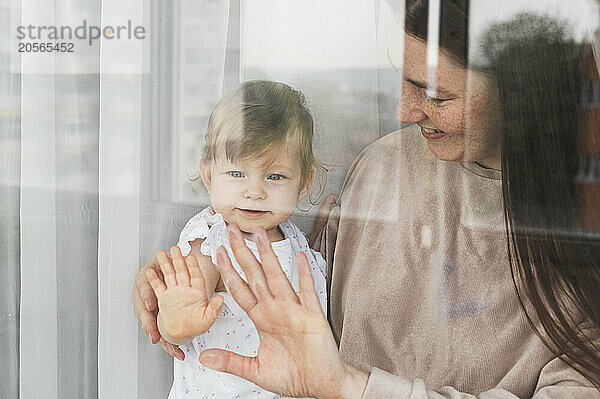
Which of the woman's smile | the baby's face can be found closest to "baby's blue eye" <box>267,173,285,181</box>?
the baby's face

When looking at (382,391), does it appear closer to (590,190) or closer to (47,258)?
(590,190)

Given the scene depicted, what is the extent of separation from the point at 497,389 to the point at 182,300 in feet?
1.55

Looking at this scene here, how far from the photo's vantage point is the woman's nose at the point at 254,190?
1.10 m

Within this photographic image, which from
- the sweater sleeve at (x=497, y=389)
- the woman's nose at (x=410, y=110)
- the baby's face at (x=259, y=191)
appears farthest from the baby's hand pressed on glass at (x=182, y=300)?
the woman's nose at (x=410, y=110)

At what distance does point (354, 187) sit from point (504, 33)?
0.93 feet

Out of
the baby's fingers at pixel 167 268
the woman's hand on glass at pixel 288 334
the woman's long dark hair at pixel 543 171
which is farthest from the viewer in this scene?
the baby's fingers at pixel 167 268

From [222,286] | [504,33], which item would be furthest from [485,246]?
[222,286]

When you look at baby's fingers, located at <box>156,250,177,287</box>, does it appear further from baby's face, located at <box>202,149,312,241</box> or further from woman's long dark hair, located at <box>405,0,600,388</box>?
woman's long dark hair, located at <box>405,0,600,388</box>

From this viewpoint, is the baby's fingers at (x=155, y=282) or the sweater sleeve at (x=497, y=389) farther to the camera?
the baby's fingers at (x=155, y=282)

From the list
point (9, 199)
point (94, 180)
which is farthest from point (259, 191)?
point (9, 199)

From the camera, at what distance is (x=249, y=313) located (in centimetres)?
111

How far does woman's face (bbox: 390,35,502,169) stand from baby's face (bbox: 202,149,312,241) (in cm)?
17

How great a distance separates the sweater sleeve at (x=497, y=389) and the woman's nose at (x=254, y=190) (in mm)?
294

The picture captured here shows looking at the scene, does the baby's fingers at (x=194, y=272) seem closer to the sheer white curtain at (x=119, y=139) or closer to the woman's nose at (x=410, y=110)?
the sheer white curtain at (x=119, y=139)
